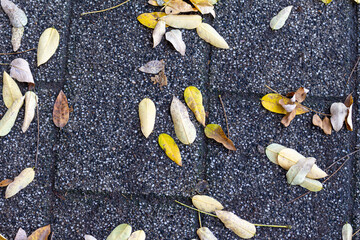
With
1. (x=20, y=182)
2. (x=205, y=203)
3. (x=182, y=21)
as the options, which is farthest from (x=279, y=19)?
(x=20, y=182)

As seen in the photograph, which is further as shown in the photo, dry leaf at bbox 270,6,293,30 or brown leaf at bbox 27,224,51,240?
dry leaf at bbox 270,6,293,30

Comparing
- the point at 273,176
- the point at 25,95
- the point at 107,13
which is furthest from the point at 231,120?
the point at 25,95

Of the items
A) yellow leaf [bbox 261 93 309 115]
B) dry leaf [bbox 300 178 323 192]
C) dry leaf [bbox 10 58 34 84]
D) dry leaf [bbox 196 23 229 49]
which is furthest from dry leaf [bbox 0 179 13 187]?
dry leaf [bbox 300 178 323 192]

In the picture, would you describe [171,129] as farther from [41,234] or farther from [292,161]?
[41,234]

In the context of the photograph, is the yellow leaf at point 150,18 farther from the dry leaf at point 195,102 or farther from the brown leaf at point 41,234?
the brown leaf at point 41,234

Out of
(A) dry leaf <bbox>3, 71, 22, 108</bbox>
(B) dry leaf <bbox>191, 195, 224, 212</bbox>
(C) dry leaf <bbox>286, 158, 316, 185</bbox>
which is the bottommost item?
(B) dry leaf <bbox>191, 195, 224, 212</bbox>

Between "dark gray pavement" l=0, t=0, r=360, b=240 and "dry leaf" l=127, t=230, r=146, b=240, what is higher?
"dark gray pavement" l=0, t=0, r=360, b=240

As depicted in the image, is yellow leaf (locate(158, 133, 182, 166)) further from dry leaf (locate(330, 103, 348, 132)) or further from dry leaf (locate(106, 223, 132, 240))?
dry leaf (locate(330, 103, 348, 132))
